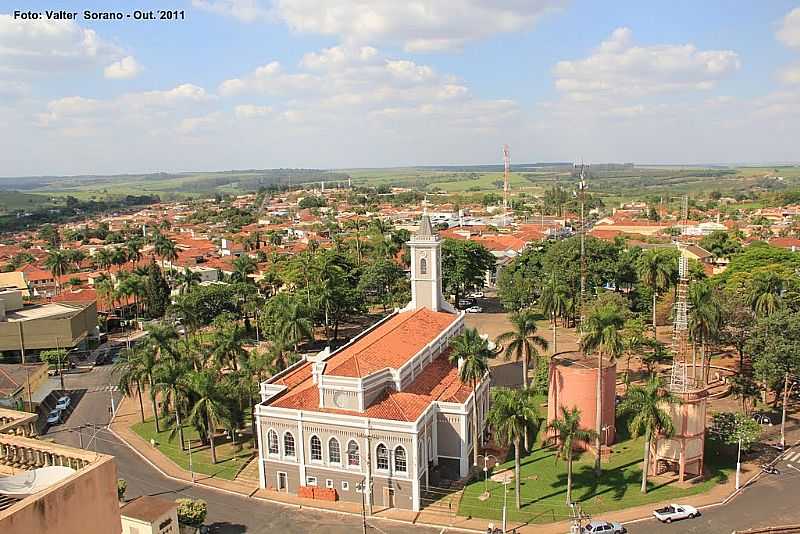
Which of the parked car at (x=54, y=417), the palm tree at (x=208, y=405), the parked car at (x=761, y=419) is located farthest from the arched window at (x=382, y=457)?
the parked car at (x=54, y=417)

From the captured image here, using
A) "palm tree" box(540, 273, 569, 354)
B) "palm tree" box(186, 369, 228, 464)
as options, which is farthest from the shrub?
"palm tree" box(540, 273, 569, 354)

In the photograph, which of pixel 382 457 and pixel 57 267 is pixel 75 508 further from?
pixel 57 267

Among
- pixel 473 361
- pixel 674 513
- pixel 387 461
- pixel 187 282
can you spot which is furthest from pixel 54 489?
pixel 187 282

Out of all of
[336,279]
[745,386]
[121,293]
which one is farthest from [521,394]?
[121,293]

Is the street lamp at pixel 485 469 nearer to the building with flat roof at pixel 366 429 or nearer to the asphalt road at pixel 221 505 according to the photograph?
the building with flat roof at pixel 366 429

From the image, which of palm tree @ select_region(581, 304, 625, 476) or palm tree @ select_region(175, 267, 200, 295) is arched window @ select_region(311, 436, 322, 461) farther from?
palm tree @ select_region(175, 267, 200, 295)
